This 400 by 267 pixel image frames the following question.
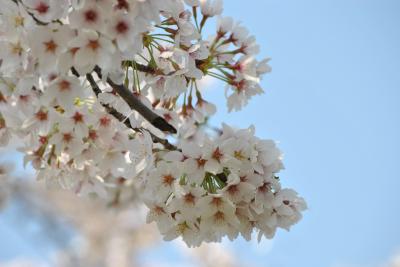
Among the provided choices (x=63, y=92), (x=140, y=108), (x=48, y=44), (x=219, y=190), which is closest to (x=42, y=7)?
(x=48, y=44)

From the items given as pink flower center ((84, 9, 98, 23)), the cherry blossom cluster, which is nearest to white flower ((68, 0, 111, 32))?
pink flower center ((84, 9, 98, 23))

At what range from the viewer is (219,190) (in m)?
1.78

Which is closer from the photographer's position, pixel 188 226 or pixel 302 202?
pixel 188 226

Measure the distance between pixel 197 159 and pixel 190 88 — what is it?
53cm

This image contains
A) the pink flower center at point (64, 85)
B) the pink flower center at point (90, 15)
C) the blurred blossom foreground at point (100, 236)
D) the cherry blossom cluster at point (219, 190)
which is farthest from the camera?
the blurred blossom foreground at point (100, 236)

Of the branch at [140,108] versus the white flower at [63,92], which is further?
the branch at [140,108]

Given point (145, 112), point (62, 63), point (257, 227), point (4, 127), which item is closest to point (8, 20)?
point (62, 63)

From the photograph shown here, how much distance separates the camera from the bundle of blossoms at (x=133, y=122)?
1.50 m

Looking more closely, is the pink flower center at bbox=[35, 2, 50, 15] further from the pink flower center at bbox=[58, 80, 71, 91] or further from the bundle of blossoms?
the pink flower center at bbox=[58, 80, 71, 91]

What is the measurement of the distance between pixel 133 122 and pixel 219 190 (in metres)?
0.38

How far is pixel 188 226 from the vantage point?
6.07 ft

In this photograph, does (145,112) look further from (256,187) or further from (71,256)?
(71,256)

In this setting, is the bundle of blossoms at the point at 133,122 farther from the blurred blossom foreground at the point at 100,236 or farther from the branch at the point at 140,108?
the blurred blossom foreground at the point at 100,236

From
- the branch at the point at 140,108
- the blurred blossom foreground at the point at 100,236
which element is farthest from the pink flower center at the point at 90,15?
the blurred blossom foreground at the point at 100,236
